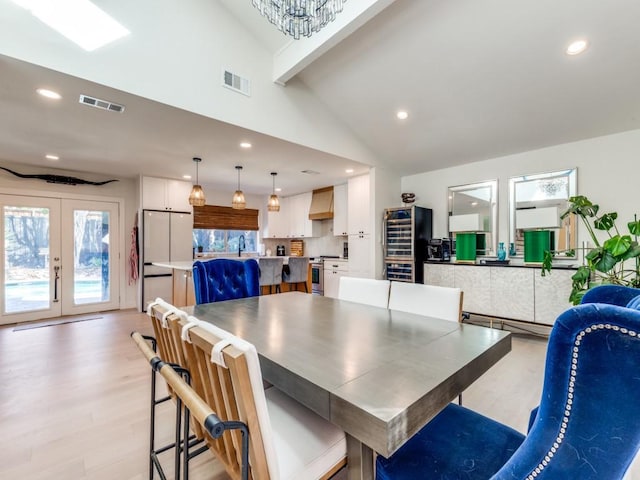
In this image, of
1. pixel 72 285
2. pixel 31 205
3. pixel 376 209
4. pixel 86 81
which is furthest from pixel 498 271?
pixel 31 205

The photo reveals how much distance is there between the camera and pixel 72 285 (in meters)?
5.01

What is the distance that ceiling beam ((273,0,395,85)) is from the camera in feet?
7.97

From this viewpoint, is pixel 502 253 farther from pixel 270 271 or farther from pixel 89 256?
pixel 89 256

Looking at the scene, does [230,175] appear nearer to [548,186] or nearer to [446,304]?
[446,304]

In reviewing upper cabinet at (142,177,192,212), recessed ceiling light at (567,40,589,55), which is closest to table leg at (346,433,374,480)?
recessed ceiling light at (567,40,589,55)

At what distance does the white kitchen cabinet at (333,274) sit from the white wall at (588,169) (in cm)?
243

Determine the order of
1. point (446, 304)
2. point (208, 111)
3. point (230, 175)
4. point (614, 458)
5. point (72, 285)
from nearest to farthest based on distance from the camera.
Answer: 1. point (614, 458)
2. point (446, 304)
3. point (208, 111)
4. point (72, 285)
5. point (230, 175)

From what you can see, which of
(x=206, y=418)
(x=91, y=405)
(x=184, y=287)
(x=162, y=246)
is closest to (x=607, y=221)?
(x=206, y=418)

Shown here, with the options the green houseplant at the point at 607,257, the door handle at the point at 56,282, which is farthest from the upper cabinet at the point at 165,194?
the green houseplant at the point at 607,257

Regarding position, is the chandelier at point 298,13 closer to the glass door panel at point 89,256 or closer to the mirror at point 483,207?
the mirror at point 483,207

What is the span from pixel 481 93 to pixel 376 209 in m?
2.08

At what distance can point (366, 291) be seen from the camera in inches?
91.5

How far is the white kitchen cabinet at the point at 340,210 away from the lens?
5945mm

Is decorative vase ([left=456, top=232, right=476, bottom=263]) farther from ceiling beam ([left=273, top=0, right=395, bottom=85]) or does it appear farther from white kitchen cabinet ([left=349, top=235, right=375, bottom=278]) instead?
ceiling beam ([left=273, top=0, right=395, bottom=85])
